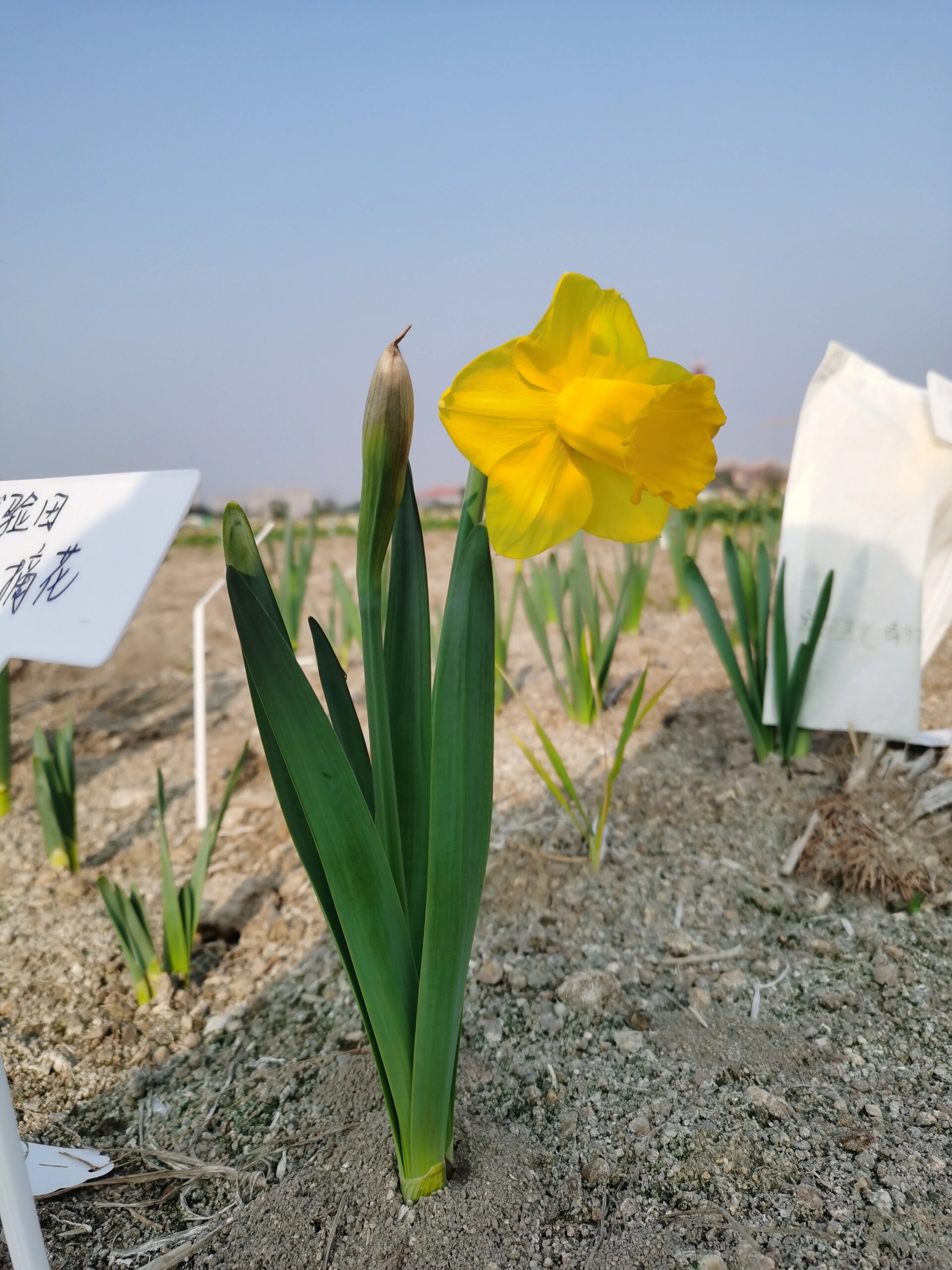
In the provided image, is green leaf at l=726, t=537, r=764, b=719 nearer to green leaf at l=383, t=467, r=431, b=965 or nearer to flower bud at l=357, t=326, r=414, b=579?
green leaf at l=383, t=467, r=431, b=965

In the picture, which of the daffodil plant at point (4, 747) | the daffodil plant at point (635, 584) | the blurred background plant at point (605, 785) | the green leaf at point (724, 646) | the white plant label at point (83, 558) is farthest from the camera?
the daffodil plant at point (635, 584)

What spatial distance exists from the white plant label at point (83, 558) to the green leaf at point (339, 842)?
9 centimetres

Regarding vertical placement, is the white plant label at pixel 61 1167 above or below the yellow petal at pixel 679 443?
below

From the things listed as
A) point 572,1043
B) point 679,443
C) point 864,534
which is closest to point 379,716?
point 679,443

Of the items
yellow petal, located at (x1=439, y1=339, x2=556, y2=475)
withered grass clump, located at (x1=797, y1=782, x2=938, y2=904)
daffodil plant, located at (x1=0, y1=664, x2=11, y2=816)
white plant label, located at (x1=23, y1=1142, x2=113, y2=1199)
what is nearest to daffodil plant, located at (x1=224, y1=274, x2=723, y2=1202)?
yellow petal, located at (x1=439, y1=339, x2=556, y2=475)

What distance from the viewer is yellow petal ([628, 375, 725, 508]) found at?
733mm

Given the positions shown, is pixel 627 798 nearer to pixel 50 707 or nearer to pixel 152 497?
pixel 152 497

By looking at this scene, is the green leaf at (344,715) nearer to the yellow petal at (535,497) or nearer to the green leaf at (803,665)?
the yellow petal at (535,497)

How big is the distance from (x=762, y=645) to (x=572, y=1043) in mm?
1032

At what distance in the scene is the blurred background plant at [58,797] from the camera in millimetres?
1766

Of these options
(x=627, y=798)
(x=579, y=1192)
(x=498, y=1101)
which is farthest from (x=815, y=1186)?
(x=627, y=798)

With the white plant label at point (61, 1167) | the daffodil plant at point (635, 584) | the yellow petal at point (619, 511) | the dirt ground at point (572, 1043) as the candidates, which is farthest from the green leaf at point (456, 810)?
the daffodil plant at point (635, 584)

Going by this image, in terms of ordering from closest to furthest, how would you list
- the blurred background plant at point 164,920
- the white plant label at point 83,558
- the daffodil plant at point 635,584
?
the white plant label at point 83,558
the blurred background plant at point 164,920
the daffodil plant at point 635,584

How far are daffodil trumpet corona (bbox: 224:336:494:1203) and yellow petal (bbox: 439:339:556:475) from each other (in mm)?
42
